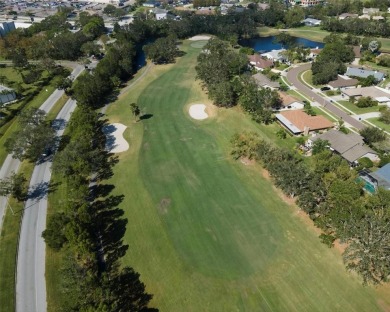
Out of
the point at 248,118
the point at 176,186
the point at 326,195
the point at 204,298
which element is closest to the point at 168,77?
the point at 248,118

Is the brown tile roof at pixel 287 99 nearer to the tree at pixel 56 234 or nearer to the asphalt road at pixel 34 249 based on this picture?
the asphalt road at pixel 34 249

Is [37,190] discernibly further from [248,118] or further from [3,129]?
[248,118]

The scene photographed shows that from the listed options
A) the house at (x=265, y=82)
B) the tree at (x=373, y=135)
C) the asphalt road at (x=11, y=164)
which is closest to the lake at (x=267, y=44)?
the house at (x=265, y=82)

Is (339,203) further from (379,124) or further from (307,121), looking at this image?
(379,124)

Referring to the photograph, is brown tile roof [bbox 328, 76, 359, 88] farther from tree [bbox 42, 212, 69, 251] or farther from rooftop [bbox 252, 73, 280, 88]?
tree [bbox 42, 212, 69, 251]

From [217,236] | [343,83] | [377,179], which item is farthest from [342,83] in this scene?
[217,236]

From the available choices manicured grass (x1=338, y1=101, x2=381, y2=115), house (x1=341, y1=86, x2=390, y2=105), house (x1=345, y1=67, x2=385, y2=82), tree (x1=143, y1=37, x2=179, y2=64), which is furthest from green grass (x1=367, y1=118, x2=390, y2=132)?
tree (x1=143, y1=37, x2=179, y2=64)
